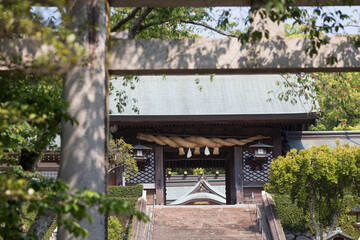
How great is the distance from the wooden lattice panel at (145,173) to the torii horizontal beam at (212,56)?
15.8 m

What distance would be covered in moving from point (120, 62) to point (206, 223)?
12.3 m

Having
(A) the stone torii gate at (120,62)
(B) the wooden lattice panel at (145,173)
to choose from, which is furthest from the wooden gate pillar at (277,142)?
(A) the stone torii gate at (120,62)

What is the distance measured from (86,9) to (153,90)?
17.9 m

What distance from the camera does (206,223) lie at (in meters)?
17.4

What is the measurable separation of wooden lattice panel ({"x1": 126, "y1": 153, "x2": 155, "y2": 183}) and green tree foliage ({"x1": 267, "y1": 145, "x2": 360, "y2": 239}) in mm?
5800

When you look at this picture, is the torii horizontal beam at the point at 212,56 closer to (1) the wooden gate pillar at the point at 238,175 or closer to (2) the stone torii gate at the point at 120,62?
(2) the stone torii gate at the point at 120,62

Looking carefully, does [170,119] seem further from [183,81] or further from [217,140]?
[183,81]

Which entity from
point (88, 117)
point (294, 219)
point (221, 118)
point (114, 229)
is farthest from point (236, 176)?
point (88, 117)

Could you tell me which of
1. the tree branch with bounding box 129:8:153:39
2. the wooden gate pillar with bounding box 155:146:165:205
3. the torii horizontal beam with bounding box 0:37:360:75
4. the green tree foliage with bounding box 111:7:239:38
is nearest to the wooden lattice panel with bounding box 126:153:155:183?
the wooden gate pillar with bounding box 155:146:165:205

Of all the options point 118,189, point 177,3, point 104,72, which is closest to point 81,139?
point 104,72

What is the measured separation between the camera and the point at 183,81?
78.9 feet

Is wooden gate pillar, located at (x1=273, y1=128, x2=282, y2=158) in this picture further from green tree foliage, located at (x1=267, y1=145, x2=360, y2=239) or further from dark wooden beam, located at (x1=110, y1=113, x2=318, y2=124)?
green tree foliage, located at (x1=267, y1=145, x2=360, y2=239)

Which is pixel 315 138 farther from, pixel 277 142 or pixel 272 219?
pixel 272 219

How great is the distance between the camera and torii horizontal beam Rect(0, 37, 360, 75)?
18.9 feet
